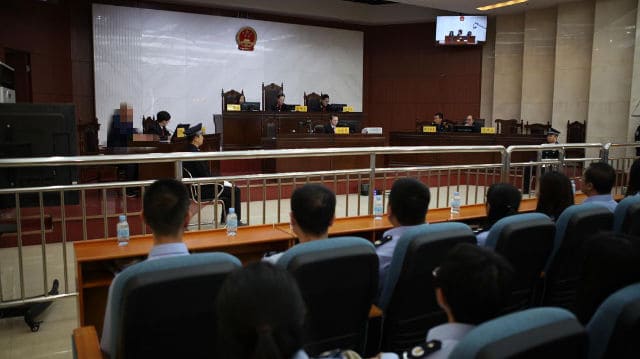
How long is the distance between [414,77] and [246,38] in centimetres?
449

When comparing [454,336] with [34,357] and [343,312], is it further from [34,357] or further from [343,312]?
[34,357]

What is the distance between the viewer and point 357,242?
5.76 feet

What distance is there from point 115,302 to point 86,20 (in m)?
9.80

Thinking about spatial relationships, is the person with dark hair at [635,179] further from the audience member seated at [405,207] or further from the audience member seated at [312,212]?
the audience member seated at [312,212]

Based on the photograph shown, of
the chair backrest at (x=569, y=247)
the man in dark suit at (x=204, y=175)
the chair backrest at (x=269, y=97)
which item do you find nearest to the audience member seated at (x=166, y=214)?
the chair backrest at (x=569, y=247)

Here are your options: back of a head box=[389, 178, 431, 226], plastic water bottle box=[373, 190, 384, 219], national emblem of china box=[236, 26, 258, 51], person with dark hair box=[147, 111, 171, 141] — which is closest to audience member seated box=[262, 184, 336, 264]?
back of a head box=[389, 178, 431, 226]

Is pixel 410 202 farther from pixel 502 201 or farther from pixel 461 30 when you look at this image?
pixel 461 30

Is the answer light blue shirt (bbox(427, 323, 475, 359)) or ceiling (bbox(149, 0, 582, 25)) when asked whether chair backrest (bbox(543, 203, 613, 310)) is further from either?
ceiling (bbox(149, 0, 582, 25))

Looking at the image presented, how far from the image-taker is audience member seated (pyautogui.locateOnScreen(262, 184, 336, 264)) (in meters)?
2.08

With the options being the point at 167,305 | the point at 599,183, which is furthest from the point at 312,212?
the point at 599,183

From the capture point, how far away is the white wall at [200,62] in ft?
32.4

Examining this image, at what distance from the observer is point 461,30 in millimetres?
11977

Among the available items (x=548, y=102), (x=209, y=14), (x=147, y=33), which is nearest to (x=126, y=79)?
(x=147, y=33)

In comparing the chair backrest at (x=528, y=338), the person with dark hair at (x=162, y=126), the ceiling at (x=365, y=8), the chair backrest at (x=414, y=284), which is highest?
the ceiling at (x=365, y=8)
